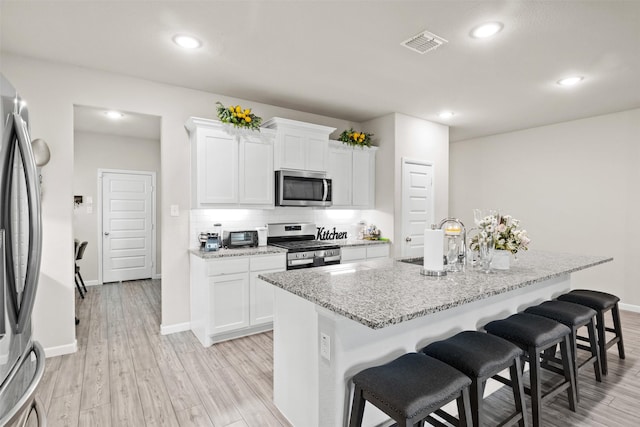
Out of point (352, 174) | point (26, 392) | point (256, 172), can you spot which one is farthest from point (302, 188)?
point (26, 392)

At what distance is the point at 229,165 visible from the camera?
148 inches

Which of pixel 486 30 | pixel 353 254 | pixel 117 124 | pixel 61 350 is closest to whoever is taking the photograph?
pixel 486 30

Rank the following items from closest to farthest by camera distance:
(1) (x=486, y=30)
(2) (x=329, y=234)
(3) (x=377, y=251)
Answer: (1) (x=486, y=30) → (3) (x=377, y=251) → (2) (x=329, y=234)

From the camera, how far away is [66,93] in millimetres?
3223

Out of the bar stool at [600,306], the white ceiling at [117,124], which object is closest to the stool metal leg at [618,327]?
the bar stool at [600,306]

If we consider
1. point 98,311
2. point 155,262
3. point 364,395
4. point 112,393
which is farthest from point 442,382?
point 155,262

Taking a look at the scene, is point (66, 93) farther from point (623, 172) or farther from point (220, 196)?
point (623, 172)

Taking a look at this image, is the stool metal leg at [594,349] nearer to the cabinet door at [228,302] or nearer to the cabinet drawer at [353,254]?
the cabinet drawer at [353,254]

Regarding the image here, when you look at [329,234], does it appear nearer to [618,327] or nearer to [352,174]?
[352,174]

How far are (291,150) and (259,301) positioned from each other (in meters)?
1.83

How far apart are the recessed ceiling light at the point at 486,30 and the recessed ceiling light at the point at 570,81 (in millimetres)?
1478

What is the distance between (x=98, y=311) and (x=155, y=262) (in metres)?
2.16

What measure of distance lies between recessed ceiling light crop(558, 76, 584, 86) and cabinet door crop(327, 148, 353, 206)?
8.21ft

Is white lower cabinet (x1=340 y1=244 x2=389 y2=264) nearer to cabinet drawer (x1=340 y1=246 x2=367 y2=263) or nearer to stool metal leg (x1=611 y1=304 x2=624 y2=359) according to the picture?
cabinet drawer (x1=340 y1=246 x2=367 y2=263)
